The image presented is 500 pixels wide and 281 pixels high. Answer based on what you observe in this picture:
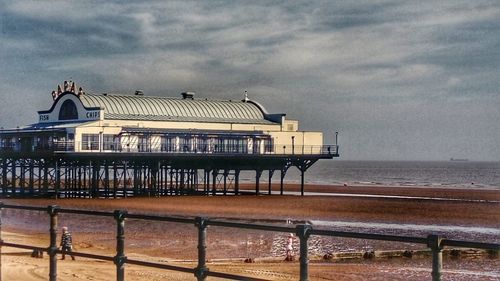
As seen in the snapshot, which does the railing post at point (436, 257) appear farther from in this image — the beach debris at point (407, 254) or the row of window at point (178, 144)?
the row of window at point (178, 144)

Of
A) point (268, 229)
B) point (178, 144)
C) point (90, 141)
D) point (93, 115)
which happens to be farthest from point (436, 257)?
point (178, 144)

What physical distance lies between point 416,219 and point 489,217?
632 centimetres

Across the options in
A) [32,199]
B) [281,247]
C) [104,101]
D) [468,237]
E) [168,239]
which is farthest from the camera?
[104,101]

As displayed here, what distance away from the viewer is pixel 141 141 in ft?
201

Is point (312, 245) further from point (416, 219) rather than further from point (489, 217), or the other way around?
point (489, 217)

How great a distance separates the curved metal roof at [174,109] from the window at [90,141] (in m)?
3.33

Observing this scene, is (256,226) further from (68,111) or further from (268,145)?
(268,145)

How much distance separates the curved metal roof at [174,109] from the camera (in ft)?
212

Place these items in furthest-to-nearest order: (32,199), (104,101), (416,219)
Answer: (104,101), (32,199), (416,219)

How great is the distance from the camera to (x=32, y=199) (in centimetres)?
5781

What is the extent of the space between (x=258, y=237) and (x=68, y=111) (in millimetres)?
37838

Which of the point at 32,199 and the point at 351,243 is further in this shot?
the point at 32,199

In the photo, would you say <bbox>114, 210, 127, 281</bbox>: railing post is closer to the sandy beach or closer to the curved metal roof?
the sandy beach

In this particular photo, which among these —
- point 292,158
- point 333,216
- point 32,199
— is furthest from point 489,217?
point 32,199
